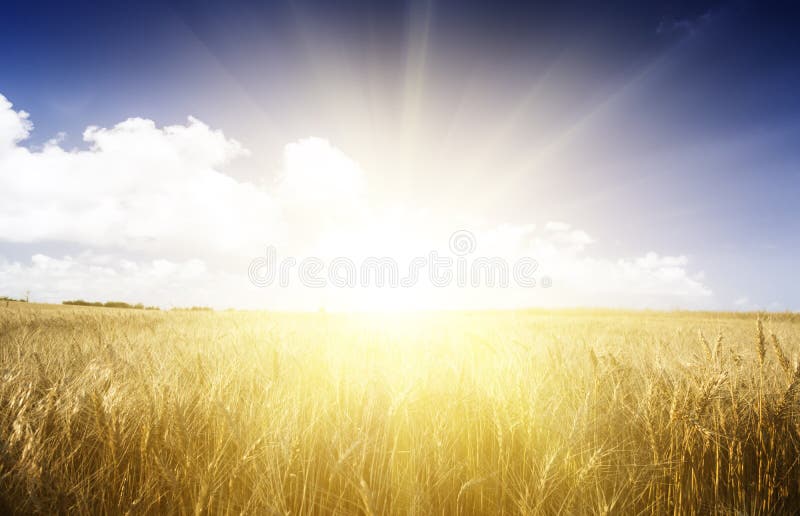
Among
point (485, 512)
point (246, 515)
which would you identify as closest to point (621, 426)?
point (485, 512)

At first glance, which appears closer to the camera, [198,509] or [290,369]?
[198,509]

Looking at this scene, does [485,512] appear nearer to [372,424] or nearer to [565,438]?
[565,438]

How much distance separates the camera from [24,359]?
11.1 ft

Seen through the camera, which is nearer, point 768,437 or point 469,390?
point 768,437

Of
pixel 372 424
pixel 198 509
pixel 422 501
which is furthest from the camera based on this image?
pixel 372 424

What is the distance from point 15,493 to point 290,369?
176 cm

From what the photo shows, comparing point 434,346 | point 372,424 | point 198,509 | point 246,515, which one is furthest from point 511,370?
point 198,509

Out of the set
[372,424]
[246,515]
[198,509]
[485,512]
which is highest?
[198,509]

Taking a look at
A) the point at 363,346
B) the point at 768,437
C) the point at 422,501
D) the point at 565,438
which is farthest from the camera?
the point at 363,346

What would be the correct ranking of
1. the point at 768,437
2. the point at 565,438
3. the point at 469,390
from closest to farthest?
the point at 565,438
the point at 768,437
the point at 469,390

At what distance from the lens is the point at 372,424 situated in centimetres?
223

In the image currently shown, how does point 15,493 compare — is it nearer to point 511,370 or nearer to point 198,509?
point 198,509

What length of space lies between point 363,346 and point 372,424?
1956 mm

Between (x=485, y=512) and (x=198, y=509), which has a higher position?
(x=198, y=509)
